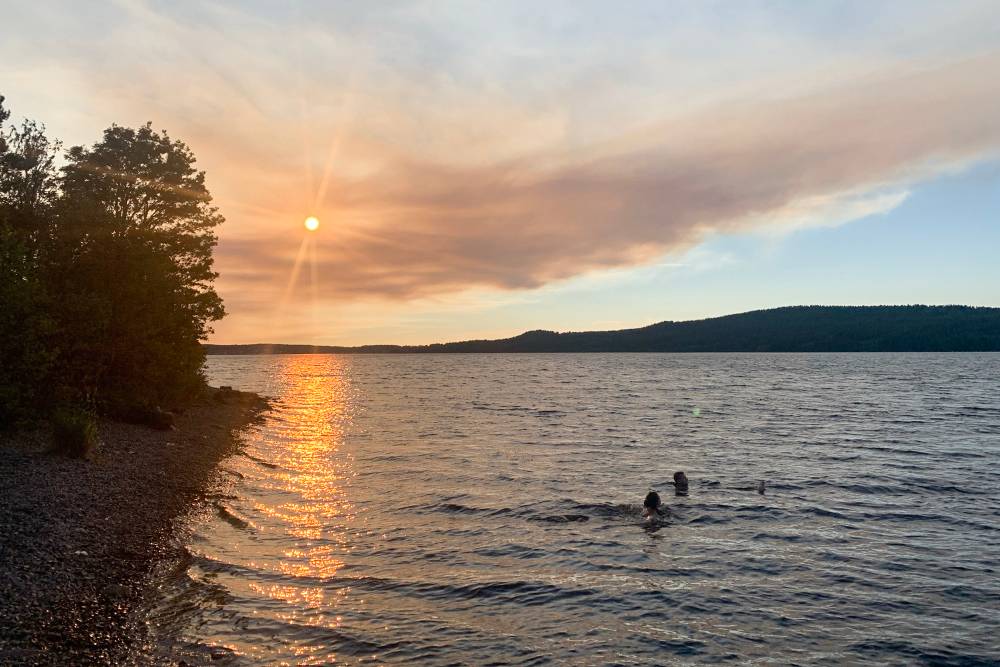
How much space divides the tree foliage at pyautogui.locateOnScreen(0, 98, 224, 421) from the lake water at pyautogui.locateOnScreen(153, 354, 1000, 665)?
7899mm

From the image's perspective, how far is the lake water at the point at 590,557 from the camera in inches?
511

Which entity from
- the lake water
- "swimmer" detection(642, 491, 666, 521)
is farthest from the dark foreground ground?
"swimmer" detection(642, 491, 666, 521)

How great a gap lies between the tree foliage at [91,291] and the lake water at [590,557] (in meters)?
7.90

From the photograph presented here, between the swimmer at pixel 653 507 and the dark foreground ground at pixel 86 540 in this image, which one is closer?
the dark foreground ground at pixel 86 540

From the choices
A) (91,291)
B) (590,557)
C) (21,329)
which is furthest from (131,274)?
(590,557)

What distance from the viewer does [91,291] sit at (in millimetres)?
33500

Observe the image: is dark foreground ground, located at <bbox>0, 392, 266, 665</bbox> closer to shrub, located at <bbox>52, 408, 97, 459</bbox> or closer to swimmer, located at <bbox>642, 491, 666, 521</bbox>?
shrub, located at <bbox>52, 408, 97, 459</bbox>

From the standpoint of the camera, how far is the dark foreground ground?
37.5 ft

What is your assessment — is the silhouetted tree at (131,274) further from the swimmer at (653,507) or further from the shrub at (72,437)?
the swimmer at (653,507)

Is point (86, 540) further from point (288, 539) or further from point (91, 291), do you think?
point (91, 291)

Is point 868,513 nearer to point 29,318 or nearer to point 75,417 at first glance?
point 75,417

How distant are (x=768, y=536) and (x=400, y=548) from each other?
1176 centimetres

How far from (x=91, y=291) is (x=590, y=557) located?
95.7ft

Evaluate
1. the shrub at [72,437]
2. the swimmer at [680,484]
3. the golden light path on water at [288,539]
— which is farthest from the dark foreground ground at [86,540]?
the swimmer at [680,484]
